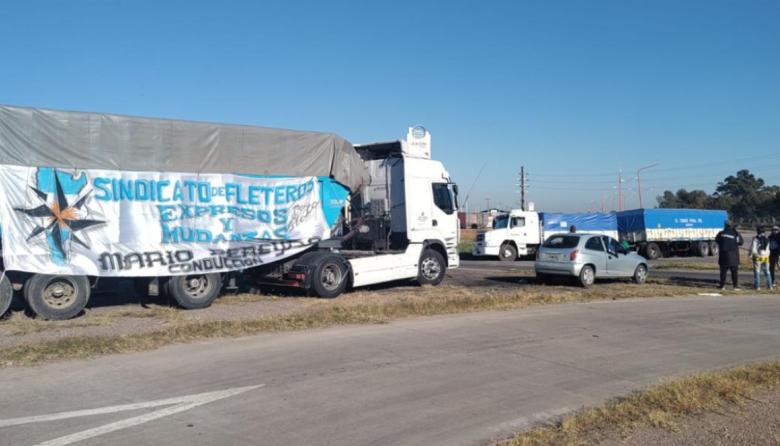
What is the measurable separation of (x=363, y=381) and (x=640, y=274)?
15041 millimetres

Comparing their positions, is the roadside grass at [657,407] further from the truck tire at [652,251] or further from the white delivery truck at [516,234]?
the truck tire at [652,251]

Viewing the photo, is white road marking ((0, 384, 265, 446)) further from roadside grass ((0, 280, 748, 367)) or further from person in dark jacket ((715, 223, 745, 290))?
person in dark jacket ((715, 223, 745, 290))

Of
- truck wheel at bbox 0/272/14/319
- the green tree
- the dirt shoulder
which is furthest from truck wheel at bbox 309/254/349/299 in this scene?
the green tree

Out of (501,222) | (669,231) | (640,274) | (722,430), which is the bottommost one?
(722,430)

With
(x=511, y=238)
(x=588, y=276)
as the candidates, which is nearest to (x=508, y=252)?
(x=511, y=238)

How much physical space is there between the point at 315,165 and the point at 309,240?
1.66 m

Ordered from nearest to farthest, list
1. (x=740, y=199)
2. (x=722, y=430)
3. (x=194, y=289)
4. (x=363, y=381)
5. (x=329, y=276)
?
(x=722, y=430) < (x=363, y=381) < (x=194, y=289) < (x=329, y=276) < (x=740, y=199)

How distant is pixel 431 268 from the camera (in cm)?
1744

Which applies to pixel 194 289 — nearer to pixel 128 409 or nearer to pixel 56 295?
pixel 56 295

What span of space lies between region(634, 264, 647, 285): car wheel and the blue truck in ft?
57.8

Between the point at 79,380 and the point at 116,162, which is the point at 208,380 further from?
the point at 116,162

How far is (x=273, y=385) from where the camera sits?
695 cm

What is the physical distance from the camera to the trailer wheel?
39.8 meters

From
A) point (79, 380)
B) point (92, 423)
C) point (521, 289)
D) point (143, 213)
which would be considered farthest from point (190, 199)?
point (521, 289)
